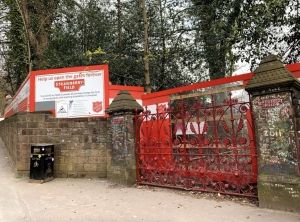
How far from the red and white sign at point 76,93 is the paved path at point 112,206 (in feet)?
9.26

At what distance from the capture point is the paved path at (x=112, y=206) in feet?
18.2

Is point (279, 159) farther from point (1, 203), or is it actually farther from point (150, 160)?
point (1, 203)

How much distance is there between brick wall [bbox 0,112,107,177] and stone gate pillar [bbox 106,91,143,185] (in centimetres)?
63

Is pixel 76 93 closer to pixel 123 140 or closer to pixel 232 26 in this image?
pixel 123 140

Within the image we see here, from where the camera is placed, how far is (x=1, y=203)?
6797 mm

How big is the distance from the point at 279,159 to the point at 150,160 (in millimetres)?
3098

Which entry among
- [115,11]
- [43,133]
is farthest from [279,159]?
[115,11]

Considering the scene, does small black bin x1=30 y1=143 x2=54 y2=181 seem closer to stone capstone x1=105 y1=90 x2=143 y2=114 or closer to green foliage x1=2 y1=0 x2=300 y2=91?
stone capstone x1=105 y1=90 x2=143 y2=114

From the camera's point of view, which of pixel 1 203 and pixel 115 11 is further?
pixel 115 11

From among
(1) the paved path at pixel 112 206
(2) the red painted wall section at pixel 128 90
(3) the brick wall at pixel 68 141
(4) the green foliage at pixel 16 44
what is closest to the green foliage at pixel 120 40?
(4) the green foliage at pixel 16 44

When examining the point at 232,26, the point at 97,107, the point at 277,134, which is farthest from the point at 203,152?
the point at 232,26

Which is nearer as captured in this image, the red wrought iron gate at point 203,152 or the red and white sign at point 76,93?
the red wrought iron gate at point 203,152

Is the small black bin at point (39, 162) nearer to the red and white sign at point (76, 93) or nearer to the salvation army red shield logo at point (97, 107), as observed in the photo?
the red and white sign at point (76, 93)

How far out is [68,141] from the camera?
370 inches
